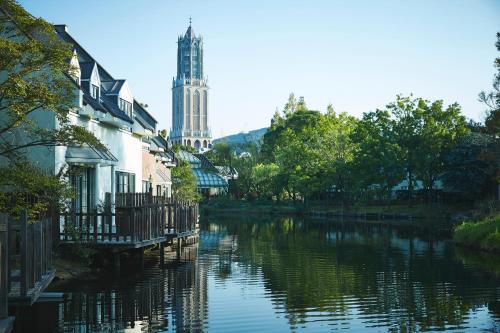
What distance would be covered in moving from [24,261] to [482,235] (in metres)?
24.1

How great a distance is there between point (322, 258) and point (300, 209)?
49399 mm

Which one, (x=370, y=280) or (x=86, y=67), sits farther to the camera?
(x=86, y=67)

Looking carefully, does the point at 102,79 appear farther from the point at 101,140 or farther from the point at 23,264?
the point at 23,264

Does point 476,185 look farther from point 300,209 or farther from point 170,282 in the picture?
point 170,282

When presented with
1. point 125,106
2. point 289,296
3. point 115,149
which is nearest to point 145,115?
point 125,106

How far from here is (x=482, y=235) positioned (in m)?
30.6

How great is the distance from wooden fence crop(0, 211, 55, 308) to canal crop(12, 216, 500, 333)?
121 cm

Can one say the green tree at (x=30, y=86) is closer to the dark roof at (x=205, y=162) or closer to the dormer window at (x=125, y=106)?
the dormer window at (x=125, y=106)

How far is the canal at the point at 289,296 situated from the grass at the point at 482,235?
1.48m

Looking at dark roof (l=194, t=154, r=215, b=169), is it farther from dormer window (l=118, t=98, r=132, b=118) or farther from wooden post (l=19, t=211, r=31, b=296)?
wooden post (l=19, t=211, r=31, b=296)

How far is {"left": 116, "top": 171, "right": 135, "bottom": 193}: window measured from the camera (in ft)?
95.4

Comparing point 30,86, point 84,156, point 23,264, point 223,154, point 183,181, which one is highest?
point 223,154

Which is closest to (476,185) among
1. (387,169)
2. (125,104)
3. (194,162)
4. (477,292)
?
(387,169)

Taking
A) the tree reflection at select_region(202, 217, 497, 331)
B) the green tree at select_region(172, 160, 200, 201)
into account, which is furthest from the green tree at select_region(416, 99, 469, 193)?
the tree reflection at select_region(202, 217, 497, 331)
